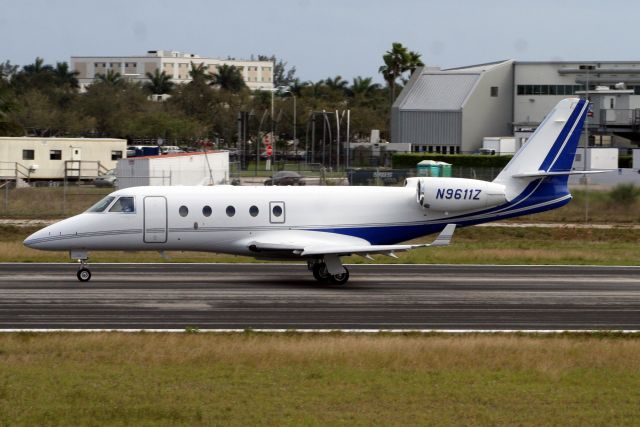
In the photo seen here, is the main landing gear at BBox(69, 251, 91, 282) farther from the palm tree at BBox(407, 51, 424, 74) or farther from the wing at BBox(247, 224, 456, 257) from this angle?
the palm tree at BBox(407, 51, 424, 74)

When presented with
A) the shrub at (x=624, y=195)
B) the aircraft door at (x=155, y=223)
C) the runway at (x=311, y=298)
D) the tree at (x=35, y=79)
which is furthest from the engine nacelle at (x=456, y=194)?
the tree at (x=35, y=79)

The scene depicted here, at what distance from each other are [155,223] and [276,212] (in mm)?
3293

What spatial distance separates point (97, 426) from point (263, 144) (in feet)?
385

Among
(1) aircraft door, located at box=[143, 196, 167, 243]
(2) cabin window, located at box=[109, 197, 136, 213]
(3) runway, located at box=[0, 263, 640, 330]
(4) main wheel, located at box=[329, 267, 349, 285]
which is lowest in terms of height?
(3) runway, located at box=[0, 263, 640, 330]

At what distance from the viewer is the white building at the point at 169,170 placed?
188ft

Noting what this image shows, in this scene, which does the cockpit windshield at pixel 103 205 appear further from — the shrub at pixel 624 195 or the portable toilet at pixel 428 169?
the portable toilet at pixel 428 169

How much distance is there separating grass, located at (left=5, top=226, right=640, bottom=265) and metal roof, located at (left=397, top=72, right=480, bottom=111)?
157 feet

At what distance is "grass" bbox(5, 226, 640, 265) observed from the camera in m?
38.2

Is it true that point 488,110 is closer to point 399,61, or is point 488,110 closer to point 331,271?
point 399,61

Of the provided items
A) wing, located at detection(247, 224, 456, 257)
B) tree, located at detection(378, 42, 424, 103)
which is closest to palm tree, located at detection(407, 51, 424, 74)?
tree, located at detection(378, 42, 424, 103)

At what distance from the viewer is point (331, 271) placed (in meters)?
30.8

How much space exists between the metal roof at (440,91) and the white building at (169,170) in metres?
35.8

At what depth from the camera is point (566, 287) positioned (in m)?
31.5

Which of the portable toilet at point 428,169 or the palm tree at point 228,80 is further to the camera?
the palm tree at point 228,80
